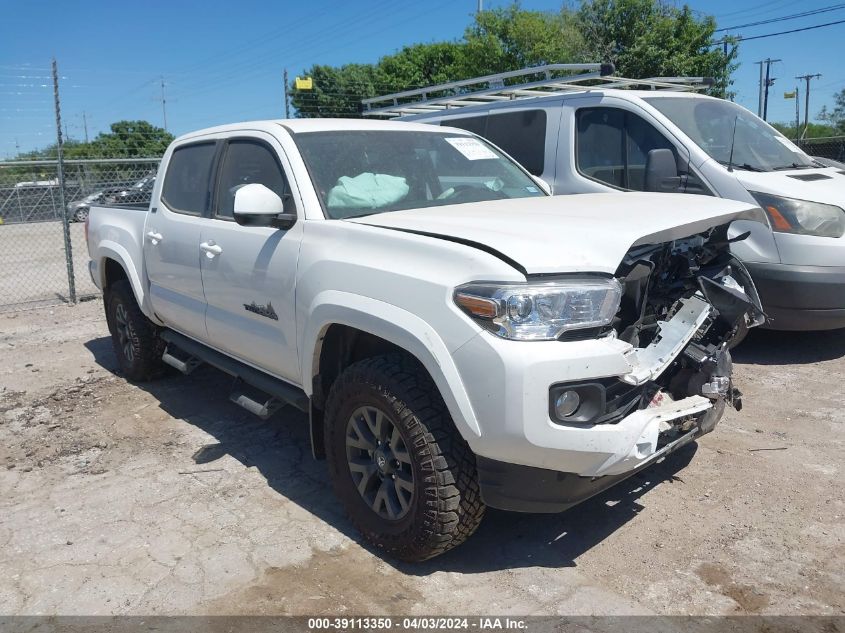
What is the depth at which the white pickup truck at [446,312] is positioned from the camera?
2.62 m

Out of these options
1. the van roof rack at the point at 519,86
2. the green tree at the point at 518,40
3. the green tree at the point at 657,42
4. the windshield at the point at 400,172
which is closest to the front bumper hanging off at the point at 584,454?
the windshield at the point at 400,172

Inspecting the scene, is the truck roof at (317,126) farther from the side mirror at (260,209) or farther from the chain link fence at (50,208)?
the chain link fence at (50,208)

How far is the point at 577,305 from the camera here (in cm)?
264

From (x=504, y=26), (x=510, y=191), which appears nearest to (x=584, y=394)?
(x=510, y=191)

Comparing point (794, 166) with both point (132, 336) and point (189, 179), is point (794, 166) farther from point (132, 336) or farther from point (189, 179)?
point (132, 336)

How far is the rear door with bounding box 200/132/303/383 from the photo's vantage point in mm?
3574

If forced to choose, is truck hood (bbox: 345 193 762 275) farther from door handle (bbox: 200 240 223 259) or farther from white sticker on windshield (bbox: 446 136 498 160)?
door handle (bbox: 200 240 223 259)

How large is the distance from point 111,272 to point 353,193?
3158mm

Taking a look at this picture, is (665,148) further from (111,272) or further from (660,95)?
(111,272)

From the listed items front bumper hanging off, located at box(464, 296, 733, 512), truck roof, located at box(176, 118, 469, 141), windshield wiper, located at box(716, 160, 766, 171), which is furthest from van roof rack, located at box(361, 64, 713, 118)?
front bumper hanging off, located at box(464, 296, 733, 512)

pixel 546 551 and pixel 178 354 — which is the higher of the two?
pixel 178 354

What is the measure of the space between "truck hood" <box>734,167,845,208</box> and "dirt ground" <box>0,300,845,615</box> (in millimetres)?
1401

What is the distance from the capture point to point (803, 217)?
533 cm

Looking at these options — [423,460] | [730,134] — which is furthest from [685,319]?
[730,134]
